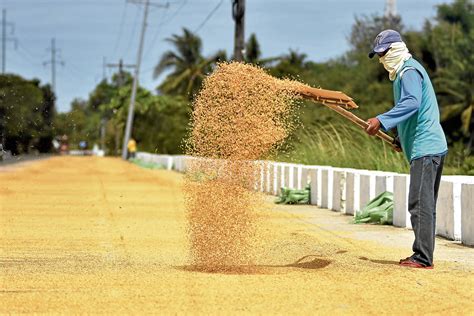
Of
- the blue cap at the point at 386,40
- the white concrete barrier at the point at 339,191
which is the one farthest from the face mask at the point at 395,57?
the white concrete barrier at the point at 339,191

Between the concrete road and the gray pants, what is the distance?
0.27 m

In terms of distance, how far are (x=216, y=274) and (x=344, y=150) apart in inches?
667

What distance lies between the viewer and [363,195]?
19156mm

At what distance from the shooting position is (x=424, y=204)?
35.1 ft

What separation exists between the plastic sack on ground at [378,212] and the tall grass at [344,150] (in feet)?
13.6

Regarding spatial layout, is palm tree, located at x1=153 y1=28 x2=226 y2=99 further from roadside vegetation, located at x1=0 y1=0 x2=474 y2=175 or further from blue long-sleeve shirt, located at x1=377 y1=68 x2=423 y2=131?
blue long-sleeve shirt, located at x1=377 y1=68 x2=423 y2=131

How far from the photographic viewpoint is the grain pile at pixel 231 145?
35.0ft

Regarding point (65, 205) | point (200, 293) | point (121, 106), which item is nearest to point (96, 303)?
point (200, 293)

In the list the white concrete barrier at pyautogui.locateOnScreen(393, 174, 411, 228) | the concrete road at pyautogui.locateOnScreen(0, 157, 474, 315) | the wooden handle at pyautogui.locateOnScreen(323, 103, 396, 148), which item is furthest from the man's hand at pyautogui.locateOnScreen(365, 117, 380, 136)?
the white concrete barrier at pyautogui.locateOnScreen(393, 174, 411, 228)

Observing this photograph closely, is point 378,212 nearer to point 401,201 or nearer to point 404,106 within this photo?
point 401,201

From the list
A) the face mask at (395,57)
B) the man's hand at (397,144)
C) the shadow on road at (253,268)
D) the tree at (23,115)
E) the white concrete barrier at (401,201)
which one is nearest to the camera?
the shadow on road at (253,268)

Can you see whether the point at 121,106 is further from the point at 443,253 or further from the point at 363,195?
the point at 443,253

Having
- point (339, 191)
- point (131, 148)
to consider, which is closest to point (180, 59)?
point (131, 148)

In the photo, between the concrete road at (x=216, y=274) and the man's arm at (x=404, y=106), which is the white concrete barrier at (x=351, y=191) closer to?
the concrete road at (x=216, y=274)
